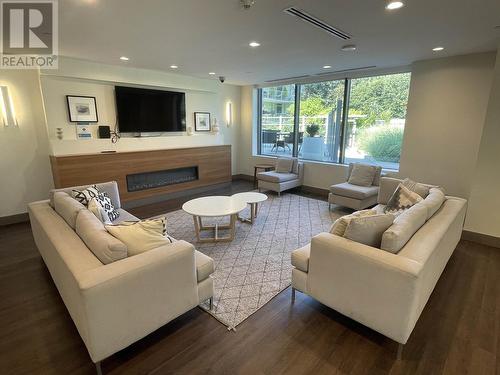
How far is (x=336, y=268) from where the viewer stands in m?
1.93

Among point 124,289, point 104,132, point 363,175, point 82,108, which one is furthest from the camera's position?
point 363,175

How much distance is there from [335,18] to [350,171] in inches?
123

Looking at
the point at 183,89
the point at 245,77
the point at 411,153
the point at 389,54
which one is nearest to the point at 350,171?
the point at 411,153

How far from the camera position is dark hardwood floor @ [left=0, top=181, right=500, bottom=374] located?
172 cm

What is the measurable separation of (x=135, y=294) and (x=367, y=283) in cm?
154

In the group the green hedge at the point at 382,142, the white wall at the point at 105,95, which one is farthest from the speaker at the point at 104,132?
the green hedge at the point at 382,142

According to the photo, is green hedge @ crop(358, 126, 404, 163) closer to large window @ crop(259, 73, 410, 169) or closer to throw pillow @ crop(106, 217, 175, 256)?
large window @ crop(259, 73, 410, 169)

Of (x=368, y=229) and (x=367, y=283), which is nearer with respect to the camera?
(x=367, y=283)

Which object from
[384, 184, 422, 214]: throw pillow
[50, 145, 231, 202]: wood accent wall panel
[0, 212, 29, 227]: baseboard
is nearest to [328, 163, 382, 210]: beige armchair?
[384, 184, 422, 214]: throw pillow

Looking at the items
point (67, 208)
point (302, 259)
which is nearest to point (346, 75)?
point (302, 259)

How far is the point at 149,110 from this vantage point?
17.2ft

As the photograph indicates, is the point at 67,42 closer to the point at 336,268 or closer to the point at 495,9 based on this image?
the point at 336,268

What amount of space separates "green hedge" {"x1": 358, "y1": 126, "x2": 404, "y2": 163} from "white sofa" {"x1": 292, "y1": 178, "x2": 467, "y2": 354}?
3204mm

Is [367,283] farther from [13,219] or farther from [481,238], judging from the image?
[13,219]
